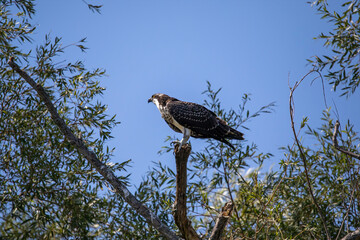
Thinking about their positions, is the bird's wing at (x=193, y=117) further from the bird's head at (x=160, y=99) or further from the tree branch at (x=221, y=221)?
the tree branch at (x=221, y=221)

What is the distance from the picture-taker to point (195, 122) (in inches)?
319

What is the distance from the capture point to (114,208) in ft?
26.7

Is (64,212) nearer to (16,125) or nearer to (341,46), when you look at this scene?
(16,125)

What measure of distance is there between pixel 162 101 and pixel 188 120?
87 centimetres

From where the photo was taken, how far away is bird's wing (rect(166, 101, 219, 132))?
809cm

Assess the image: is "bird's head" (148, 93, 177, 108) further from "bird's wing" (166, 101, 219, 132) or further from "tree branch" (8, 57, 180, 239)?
"tree branch" (8, 57, 180, 239)

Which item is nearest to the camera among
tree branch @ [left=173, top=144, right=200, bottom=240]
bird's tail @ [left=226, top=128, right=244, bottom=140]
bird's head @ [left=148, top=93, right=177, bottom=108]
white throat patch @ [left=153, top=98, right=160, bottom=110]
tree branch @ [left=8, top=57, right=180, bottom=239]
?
tree branch @ [left=173, top=144, right=200, bottom=240]

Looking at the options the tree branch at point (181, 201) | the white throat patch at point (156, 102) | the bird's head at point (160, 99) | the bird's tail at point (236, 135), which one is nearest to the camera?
the tree branch at point (181, 201)

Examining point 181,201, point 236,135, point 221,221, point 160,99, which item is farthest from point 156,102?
point 221,221

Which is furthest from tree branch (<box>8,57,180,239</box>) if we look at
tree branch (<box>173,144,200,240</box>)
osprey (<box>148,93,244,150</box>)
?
osprey (<box>148,93,244,150</box>)

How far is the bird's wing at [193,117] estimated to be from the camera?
8094mm

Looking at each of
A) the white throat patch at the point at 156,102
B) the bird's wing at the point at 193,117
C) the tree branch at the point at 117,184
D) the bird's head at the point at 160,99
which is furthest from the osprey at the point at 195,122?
the tree branch at the point at 117,184

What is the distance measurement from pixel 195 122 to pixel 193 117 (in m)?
0.09

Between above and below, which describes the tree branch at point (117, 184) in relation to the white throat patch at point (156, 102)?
below
